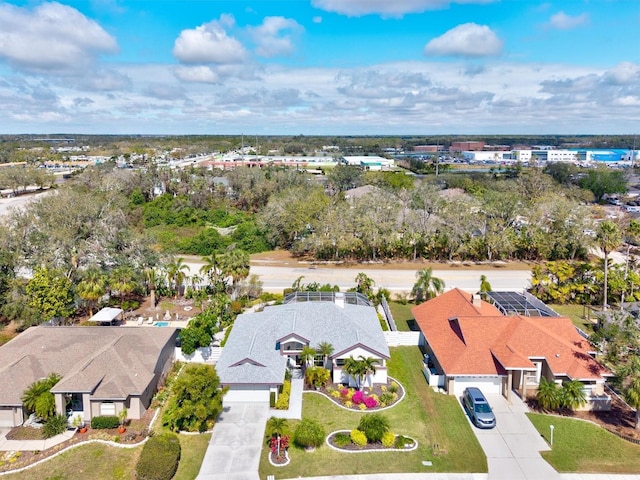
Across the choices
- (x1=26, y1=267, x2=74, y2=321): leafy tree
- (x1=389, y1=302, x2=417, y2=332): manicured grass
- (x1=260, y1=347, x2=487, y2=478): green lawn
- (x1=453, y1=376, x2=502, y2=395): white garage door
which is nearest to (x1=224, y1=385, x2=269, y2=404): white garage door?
(x1=260, y1=347, x2=487, y2=478): green lawn

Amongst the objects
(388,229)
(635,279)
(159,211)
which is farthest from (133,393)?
(159,211)

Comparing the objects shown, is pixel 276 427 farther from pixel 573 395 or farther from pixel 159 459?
pixel 573 395

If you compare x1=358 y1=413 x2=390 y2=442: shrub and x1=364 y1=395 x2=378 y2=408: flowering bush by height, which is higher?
x1=358 y1=413 x2=390 y2=442: shrub

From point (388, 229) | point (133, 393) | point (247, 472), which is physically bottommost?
point (247, 472)

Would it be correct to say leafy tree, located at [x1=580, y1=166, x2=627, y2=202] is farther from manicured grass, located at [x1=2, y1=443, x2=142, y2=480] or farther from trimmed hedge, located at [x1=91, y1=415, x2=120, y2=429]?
manicured grass, located at [x1=2, y1=443, x2=142, y2=480]

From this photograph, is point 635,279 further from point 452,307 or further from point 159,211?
point 159,211

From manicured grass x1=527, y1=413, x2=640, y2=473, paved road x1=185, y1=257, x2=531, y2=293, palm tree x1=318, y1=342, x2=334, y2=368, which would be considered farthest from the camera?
paved road x1=185, y1=257, x2=531, y2=293
